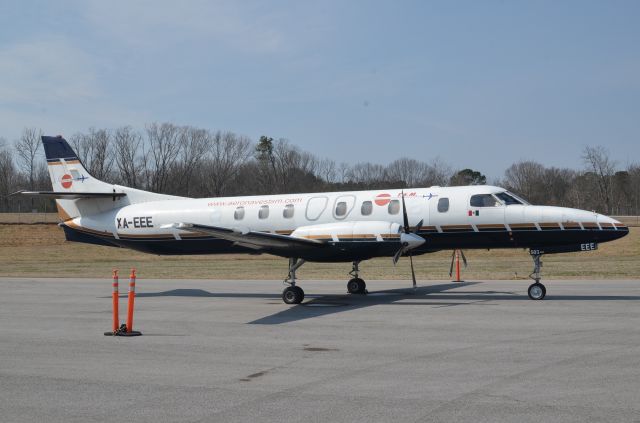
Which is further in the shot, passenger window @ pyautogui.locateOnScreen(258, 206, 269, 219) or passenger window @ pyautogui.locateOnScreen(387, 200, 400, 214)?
passenger window @ pyautogui.locateOnScreen(258, 206, 269, 219)

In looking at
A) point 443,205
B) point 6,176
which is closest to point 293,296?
point 443,205

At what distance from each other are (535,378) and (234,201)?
1520 cm

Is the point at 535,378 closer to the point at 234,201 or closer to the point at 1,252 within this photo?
the point at 234,201

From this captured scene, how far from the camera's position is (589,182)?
4488 inches

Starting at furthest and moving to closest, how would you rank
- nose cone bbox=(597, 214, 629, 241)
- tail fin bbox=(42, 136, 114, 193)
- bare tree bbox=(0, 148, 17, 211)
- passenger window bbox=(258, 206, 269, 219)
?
bare tree bbox=(0, 148, 17, 211) < tail fin bbox=(42, 136, 114, 193) < passenger window bbox=(258, 206, 269, 219) < nose cone bbox=(597, 214, 629, 241)

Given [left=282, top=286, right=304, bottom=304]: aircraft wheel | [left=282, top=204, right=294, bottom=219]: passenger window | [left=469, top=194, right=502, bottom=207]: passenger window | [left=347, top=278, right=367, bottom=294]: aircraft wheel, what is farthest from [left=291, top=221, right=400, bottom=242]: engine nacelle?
[left=347, top=278, right=367, bottom=294]: aircraft wheel

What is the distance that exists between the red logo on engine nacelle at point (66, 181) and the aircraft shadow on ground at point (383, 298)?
17.4 ft

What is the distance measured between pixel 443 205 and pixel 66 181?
Answer: 569 inches

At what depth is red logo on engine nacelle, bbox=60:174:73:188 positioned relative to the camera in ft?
84.2

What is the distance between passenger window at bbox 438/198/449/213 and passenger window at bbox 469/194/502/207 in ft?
2.29

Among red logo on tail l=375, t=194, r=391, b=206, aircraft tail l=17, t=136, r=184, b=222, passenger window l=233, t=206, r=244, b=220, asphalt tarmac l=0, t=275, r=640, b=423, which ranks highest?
aircraft tail l=17, t=136, r=184, b=222

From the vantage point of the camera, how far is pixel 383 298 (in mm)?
20656

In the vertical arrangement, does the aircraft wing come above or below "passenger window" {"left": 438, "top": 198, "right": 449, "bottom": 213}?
below

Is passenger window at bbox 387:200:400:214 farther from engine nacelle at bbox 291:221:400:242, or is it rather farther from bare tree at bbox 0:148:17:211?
bare tree at bbox 0:148:17:211
